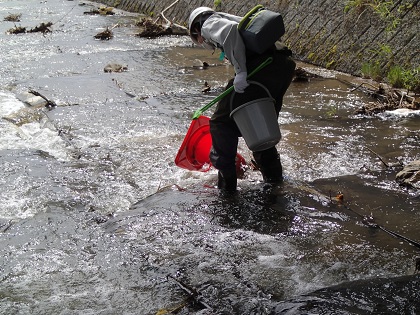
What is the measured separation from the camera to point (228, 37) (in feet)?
15.8

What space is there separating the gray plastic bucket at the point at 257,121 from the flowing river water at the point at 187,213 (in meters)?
0.64

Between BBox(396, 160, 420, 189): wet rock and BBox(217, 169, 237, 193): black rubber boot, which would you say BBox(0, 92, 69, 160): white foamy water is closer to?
BBox(217, 169, 237, 193): black rubber boot

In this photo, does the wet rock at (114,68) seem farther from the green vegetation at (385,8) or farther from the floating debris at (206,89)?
the green vegetation at (385,8)

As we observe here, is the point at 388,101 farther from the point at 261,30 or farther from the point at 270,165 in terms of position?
the point at 261,30

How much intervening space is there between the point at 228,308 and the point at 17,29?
44.4ft

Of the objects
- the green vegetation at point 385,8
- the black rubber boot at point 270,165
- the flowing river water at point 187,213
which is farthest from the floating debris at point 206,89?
the black rubber boot at point 270,165

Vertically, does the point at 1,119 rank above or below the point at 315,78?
below

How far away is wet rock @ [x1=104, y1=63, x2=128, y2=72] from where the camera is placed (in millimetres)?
10852


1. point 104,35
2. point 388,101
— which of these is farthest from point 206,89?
point 104,35

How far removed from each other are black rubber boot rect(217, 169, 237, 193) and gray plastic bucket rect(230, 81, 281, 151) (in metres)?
0.49

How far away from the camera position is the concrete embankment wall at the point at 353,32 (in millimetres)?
8719

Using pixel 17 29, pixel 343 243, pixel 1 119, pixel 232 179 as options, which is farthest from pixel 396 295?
pixel 17 29

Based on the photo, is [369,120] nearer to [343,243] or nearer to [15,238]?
[343,243]

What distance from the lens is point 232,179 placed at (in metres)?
5.42
